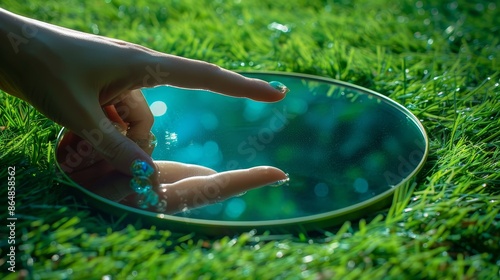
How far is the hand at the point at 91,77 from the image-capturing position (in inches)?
56.6

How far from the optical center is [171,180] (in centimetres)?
153

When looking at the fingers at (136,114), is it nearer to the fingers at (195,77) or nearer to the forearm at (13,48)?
the fingers at (195,77)

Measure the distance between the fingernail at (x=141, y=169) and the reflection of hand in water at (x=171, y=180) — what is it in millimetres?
29

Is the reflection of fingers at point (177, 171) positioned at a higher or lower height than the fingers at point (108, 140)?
lower

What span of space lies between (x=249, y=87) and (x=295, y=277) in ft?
1.88

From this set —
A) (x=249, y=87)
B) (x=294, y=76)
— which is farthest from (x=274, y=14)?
(x=249, y=87)

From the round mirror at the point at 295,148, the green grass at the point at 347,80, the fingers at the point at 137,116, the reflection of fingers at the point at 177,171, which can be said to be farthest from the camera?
the fingers at the point at 137,116

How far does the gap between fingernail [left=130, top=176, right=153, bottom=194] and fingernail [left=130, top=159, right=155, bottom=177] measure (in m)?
0.01

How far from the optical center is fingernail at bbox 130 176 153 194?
4.79 ft

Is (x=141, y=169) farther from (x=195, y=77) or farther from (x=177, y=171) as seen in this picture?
(x=195, y=77)

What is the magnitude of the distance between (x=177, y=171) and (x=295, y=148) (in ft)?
1.07

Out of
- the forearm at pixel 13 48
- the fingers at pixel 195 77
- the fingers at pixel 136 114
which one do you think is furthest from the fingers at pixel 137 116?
the forearm at pixel 13 48

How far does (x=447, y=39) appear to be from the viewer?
2490mm

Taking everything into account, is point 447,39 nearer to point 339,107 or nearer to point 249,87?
point 339,107
